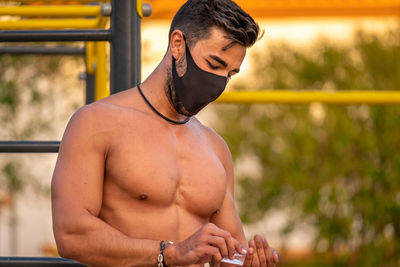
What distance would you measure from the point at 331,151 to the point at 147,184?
4768 mm

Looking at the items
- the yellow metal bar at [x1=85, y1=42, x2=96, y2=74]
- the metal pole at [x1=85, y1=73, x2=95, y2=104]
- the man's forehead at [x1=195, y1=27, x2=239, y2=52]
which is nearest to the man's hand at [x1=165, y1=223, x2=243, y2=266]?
the man's forehead at [x1=195, y1=27, x2=239, y2=52]

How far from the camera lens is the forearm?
5.76 feet

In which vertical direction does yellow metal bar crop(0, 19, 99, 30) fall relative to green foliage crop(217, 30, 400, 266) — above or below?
above

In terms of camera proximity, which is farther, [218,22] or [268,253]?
[218,22]

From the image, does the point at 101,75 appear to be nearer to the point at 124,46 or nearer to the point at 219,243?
the point at 124,46

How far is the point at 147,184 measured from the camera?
1.93m

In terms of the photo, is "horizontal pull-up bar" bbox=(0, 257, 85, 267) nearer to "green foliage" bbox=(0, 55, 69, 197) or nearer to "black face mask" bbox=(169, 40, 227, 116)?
"black face mask" bbox=(169, 40, 227, 116)

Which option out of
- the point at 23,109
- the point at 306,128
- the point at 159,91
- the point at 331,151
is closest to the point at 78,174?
the point at 159,91

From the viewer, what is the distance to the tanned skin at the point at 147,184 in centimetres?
176

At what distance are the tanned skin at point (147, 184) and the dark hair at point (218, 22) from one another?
21 millimetres

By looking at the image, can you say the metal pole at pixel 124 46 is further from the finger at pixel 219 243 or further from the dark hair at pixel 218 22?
the finger at pixel 219 243

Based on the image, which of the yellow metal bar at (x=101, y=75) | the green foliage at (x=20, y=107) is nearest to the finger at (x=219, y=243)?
the yellow metal bar at (x=101, y=75)

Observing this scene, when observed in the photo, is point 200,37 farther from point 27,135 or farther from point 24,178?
point 24,178

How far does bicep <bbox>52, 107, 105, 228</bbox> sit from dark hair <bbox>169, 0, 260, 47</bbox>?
1.29ft
